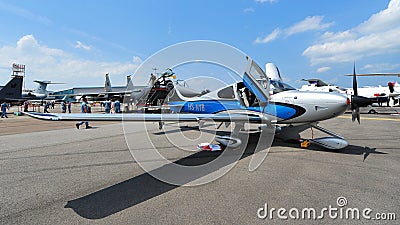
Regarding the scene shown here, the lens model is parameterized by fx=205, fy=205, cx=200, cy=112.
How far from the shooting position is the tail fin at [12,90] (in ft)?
80.4

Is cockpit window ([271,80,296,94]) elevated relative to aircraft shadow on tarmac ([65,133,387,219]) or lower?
elevated

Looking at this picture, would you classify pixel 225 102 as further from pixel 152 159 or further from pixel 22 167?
pixel 22 167

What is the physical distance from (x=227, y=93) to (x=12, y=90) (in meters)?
30.1

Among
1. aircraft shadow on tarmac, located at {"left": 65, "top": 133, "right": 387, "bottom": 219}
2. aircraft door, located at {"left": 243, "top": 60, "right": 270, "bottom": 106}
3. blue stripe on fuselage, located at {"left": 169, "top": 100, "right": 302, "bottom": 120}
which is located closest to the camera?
aircraft shadow on tarmac, located at {"left": 65, "top": 133, "right": 387, "bottom": 219}

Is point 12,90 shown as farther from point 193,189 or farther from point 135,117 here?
point 193,189

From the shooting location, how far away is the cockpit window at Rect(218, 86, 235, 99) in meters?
6.85

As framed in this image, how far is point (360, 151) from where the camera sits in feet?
18.4

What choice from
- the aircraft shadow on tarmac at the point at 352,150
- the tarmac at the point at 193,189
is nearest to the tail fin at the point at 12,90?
the tarmac at the point at 193,189

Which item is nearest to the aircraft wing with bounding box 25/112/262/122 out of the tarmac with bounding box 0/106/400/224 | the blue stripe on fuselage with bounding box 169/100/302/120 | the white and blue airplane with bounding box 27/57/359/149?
A: the white and blue airplane with bounding box 27/57/359/149

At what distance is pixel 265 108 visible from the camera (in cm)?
600

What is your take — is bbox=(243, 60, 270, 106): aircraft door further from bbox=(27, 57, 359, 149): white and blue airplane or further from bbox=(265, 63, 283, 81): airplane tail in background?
bbox=(265, 63, 283, 81): airplane tail in background

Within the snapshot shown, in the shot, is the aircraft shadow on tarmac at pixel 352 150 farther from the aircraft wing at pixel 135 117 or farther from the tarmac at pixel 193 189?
the aircraft wing at pixel 135 117

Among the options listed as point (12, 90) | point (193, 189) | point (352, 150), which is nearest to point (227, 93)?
point (352, 150)

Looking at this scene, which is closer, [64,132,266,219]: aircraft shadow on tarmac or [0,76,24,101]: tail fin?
[64,132,266,219]: aircraft shadow on tarmac
